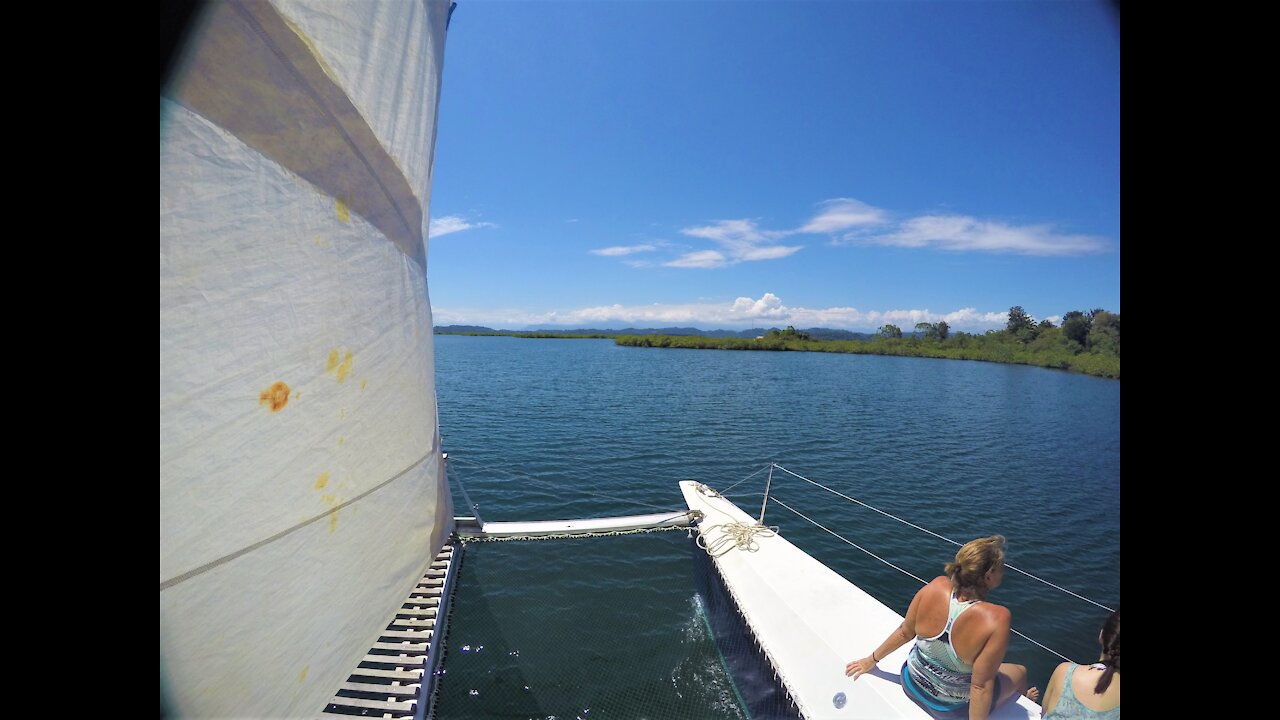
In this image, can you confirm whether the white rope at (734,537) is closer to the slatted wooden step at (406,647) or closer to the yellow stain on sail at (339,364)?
the slatted wooden step at (406,647)

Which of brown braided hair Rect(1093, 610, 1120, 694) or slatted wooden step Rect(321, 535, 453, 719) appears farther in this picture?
slatted wooden step Rect(321, 535, 453, 719)

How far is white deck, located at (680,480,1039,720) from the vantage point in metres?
2.91

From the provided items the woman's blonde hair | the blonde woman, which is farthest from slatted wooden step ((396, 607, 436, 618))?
the woman's blonde hair

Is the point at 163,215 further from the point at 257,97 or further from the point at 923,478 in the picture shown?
the point at 923,478

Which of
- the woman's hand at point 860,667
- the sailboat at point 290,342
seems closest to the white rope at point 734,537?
the woman's hand at point 860,667

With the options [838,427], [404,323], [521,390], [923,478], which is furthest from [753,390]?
[404,323]

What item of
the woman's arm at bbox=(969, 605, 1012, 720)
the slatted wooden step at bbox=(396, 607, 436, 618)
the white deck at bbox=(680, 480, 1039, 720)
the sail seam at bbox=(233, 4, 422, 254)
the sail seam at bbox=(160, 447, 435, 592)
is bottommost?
the white deck at bbox=(680, 480, 1039, 720)

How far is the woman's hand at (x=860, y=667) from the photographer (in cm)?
309

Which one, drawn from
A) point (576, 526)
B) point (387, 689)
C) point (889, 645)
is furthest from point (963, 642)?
point (576, 526)

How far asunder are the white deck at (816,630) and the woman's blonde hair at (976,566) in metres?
0.85

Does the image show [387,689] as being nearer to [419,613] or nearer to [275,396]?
[419,613]

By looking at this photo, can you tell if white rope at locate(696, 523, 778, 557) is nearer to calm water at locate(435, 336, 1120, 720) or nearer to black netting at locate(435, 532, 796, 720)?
black netting at locate(435, 532, 796, 720)

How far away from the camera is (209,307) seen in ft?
4.12

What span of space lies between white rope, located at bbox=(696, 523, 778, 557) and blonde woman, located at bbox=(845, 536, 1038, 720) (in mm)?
2315
